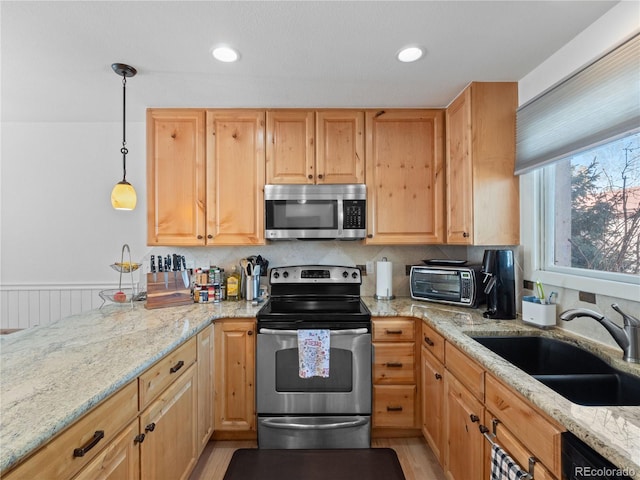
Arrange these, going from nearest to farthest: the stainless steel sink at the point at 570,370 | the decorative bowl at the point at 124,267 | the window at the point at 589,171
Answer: the stainless steel sink at the point at 570,370
the window at the point at 589,171
the decorative bowl at the point at 124,267

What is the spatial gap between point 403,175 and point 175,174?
1750 millimetres

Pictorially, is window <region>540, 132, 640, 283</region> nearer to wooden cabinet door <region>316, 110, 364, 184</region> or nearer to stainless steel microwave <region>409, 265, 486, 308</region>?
stainless steel microwave <region>409, 265, 486, 308</region>

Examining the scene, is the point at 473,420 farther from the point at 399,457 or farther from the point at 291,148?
the point at 291,148

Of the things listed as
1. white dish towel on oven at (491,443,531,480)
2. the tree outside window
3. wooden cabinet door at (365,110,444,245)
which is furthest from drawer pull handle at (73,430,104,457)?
the tree outside window

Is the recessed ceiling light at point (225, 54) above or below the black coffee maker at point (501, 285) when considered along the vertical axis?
above

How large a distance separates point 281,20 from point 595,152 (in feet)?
5.42

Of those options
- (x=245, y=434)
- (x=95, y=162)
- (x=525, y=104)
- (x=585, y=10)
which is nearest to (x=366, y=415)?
(x=245, y=434)

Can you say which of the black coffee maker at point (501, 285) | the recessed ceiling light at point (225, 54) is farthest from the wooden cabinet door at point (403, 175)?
the recessed ceiling light at point (225, 54)

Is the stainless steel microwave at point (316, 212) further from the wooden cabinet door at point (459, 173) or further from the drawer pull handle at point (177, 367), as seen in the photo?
the drawer pull handle at point (177, 367)

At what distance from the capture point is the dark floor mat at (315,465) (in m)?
1.73

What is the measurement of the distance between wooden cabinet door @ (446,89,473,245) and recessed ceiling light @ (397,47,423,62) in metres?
0.53

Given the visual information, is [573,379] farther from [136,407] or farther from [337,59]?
[337,59]

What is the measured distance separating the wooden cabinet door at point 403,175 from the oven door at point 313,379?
2.71 feet

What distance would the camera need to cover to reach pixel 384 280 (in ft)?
8.13
